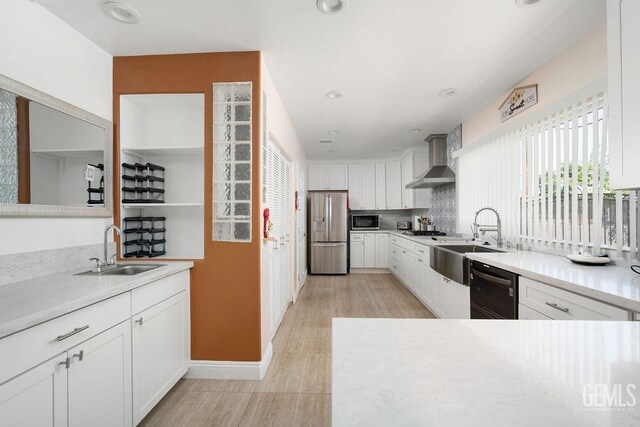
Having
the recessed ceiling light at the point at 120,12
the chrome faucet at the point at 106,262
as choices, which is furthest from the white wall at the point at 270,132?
the chrome faucet at the point at 106,262

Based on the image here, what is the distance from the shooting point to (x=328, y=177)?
21.2ft

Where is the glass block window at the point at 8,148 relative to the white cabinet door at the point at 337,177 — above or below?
below

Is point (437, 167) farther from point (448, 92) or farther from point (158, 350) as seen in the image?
point (158, 350)

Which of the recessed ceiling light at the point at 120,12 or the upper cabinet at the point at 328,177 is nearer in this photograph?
the recessed ceiling light at the point at 120,12

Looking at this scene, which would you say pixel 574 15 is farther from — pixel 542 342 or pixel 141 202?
pixel 141 202

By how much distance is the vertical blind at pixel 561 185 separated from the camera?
1929 millimetres

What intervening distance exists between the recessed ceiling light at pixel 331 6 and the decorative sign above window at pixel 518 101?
6.31 feet

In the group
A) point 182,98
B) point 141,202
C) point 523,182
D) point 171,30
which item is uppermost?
point 171,30

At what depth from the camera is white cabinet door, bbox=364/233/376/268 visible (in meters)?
6.12

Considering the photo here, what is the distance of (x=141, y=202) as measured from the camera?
2328mm

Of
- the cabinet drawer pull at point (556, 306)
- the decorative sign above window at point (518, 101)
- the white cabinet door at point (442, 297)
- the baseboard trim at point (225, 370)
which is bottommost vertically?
the baseboard trim at point (225, 370)

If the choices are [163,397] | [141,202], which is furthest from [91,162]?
[163,397]

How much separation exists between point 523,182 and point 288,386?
272 centimetres

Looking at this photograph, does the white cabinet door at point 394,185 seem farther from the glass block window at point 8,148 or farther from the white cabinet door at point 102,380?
the glass block window at point 8,148
